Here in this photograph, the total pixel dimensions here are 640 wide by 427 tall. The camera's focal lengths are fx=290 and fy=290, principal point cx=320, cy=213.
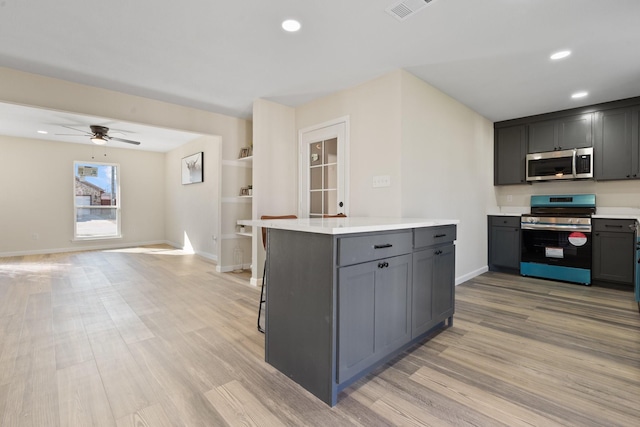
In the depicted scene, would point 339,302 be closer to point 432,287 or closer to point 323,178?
point 432,287

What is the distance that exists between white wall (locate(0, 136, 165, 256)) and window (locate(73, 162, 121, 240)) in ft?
0.43

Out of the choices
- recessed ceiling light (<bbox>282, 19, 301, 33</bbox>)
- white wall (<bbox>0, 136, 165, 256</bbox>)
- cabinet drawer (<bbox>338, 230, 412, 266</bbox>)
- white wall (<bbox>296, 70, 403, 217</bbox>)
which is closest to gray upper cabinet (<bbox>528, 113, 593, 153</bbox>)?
white wall (<bbox>296, 70, 403, 217</bbox>)

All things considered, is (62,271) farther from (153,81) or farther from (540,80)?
(540,80)

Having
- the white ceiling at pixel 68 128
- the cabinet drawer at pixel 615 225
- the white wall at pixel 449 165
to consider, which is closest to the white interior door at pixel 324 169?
the white wall at pixel 449 165

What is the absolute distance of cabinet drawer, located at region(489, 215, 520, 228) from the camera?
14.7 ft

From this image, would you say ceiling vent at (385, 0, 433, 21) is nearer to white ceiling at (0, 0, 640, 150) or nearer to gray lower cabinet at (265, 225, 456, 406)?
white ceiling at (0, 0, 640, 150)

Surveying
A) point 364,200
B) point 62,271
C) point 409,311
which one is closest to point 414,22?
point 364,200

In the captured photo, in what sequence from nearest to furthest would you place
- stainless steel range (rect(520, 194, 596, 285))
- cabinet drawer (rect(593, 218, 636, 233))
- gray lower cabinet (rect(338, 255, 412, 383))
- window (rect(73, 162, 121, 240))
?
1. gray lower cabinet (rect(338, 255, 412, 383))
2. cabinet drawer (rect(593, 218, 636, 233))
3. stainless steel range (rect(520, 194, 596, 285))
4. window (rect(73, 162, 121, 240))

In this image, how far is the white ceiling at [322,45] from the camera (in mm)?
2152

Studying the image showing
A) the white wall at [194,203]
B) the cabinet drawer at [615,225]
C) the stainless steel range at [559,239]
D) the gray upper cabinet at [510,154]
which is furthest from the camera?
the white wall at [194,203]

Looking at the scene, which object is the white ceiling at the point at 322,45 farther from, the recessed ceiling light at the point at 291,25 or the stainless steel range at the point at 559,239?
the stainless steel range at the point at 559,239

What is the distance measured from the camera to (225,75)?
3.29 meters

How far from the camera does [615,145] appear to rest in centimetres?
391

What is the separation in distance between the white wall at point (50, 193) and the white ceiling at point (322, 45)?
14.7 ft
